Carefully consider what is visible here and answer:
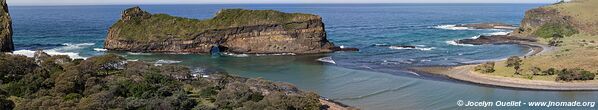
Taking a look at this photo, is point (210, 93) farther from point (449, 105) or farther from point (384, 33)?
point (384, 33)

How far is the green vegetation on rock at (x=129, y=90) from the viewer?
131ft

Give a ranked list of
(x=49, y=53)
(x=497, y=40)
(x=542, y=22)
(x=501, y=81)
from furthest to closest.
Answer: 1. (x=542, y=22)
2. (x=497, y=40)
3. (x=49, y=53)
4. (x=501, y=81)

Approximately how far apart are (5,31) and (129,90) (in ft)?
185

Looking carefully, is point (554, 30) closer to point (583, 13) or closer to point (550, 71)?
point (583, 13)

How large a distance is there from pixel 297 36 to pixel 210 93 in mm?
48547

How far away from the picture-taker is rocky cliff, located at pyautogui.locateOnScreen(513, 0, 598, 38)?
397ft

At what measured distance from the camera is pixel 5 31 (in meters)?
91.9

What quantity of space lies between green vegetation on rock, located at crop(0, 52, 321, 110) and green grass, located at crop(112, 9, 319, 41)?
1482 inches

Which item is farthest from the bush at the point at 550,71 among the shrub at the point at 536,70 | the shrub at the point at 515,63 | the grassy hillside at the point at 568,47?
the shrub at the point at 515,63

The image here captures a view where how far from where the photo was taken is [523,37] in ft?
398

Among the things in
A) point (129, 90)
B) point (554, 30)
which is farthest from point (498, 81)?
point (554, 30)

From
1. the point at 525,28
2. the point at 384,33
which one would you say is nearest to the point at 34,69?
the point at 384,33

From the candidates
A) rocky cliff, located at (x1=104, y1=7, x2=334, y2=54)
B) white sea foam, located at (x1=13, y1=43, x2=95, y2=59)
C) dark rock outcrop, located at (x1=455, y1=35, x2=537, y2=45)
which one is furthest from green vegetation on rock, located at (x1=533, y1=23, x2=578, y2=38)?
white sea foam, located at (x1=13, y1=43, x2=95, y2=59)

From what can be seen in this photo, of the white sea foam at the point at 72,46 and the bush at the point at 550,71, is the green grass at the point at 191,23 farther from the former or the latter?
the bush at the point at 550,71
